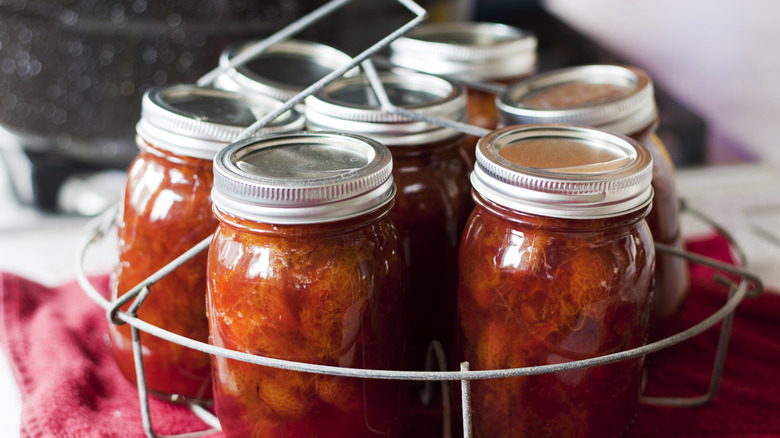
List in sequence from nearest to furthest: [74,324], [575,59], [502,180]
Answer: [502,180] → [74,324] → [575,59]

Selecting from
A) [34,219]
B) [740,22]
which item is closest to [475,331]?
[34,219]

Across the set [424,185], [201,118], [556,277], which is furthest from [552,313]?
[201,118]

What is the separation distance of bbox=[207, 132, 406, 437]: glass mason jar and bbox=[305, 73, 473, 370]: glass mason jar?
4cm

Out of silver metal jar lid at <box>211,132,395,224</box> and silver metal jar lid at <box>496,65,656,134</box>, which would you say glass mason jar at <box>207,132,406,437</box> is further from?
silver metal jar lid at <box>496,65,656,134</box>

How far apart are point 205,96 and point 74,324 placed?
0.83 ft

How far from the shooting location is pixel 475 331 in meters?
0.47

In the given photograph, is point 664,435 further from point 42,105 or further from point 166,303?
point 42,105

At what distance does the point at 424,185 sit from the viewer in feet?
1.70

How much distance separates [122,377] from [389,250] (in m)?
0.28

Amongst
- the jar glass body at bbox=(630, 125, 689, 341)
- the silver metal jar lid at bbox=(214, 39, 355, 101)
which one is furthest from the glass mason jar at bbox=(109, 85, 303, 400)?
the jar glass body at bbox=(630, 125, 689, 341)

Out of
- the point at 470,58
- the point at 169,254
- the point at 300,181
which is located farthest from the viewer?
the point at 470,58

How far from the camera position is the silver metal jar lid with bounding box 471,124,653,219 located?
414 millimetres

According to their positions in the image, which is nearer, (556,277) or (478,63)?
(556,277)

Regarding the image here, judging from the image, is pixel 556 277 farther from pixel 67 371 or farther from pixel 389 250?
pixel 67 371
